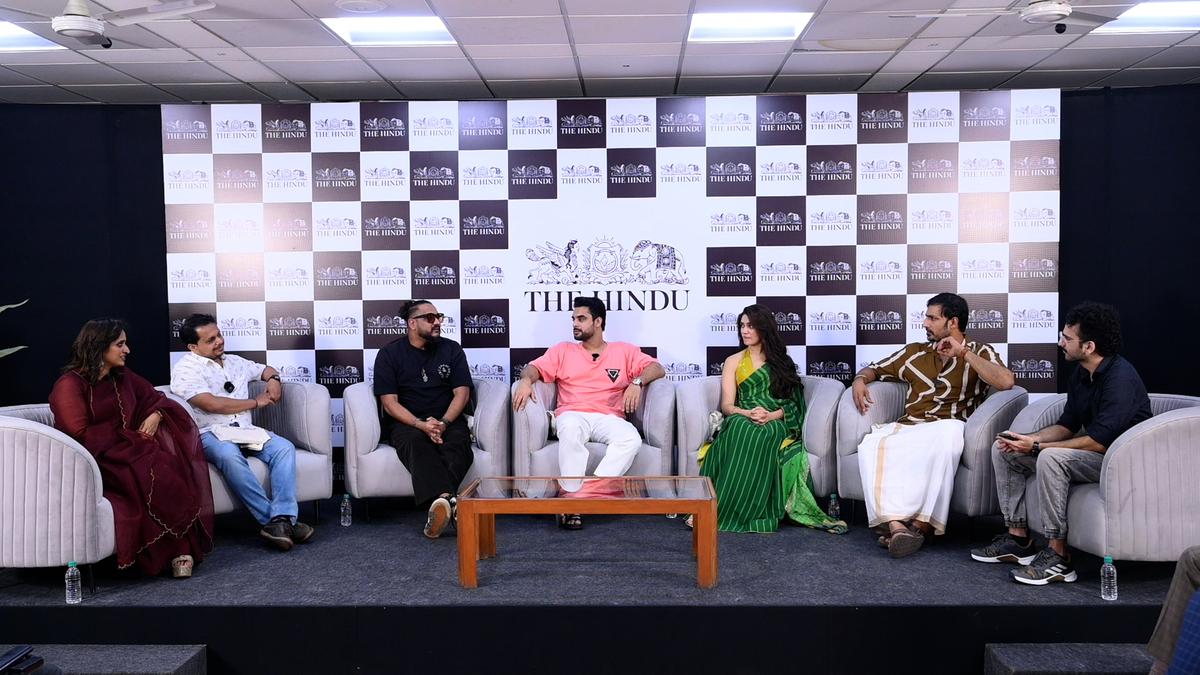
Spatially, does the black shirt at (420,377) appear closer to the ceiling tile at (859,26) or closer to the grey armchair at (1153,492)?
the ceiling tile at (859,26)

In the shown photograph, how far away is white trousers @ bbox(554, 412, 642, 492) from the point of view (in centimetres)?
409

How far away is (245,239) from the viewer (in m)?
5.01

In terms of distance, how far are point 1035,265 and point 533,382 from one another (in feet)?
9.89

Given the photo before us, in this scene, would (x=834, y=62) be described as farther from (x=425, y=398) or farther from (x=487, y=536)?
(x=487, y=536)

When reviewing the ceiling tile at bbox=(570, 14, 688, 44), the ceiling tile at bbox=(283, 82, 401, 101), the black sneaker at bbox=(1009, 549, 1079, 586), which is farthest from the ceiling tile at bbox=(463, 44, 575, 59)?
the black sneaker at bbox=(1009, 549, 1079, 586)

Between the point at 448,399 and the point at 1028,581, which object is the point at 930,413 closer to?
the point at 1028,581

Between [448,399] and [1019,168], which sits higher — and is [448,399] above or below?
below

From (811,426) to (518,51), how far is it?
2.68 metres

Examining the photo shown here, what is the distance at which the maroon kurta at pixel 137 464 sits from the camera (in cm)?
321

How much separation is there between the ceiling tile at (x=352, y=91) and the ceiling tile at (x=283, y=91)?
3.0 inches

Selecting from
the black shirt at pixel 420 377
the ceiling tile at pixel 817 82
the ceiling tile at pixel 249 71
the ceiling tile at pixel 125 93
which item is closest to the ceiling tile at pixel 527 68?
the ceiling tile at pixel 249 71

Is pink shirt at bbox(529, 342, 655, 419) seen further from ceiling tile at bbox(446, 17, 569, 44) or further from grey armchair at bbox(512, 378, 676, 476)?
ceiling tile at bbox(446, 17, 569, 44)

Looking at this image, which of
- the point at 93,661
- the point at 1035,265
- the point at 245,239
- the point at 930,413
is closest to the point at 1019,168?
the point at 1035,265

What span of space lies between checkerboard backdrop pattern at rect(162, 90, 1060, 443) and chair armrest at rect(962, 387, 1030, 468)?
1199mm
